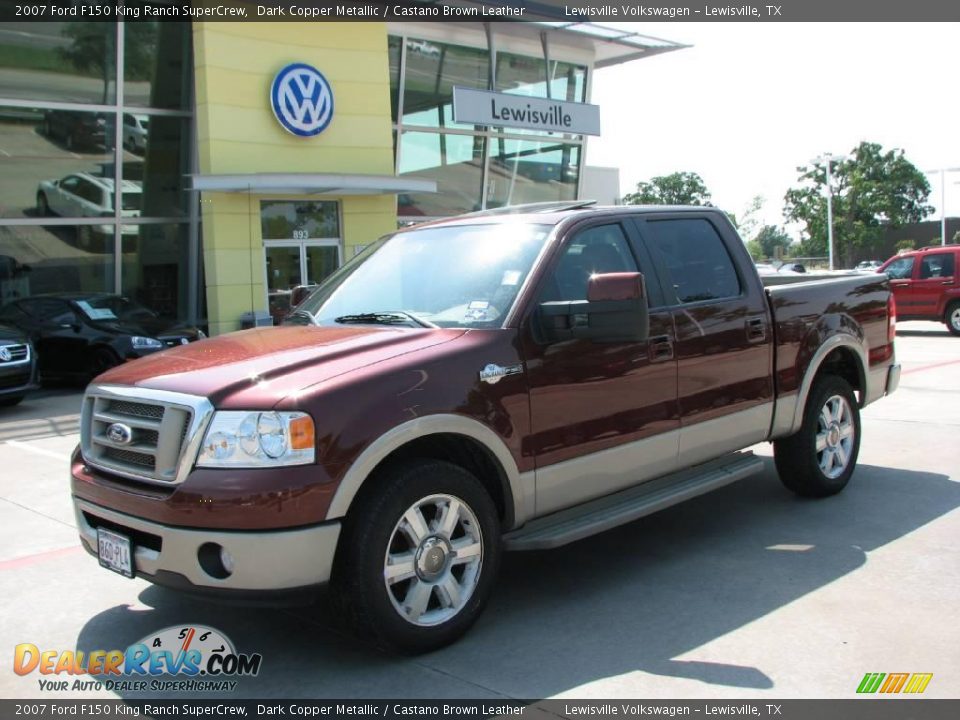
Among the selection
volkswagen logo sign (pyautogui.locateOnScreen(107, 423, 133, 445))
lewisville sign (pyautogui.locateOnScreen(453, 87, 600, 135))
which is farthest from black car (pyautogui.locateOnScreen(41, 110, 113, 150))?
volkswagen logo sign (pyautogui.locateOnScreen(107, 423, 133, 445))

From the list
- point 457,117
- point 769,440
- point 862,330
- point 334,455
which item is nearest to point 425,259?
point 334,455

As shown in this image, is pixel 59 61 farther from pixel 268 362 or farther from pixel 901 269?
pixel 901 269

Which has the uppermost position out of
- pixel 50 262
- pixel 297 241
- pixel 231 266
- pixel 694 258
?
pixel 297 241

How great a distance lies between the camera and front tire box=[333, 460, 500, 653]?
3750 mm

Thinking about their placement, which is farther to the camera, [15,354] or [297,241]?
[297,241]

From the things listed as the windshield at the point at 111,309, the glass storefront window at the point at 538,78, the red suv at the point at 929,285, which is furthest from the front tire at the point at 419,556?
the glass storefront window at the point at 538,78

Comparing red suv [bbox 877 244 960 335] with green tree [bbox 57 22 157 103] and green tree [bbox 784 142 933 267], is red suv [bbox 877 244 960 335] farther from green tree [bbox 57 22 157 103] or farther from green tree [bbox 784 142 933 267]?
green tree [bbox 784 142 933 267]

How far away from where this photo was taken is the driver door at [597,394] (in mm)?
4438

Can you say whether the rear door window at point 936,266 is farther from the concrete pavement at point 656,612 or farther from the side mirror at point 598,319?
the side mirror at point 598,319

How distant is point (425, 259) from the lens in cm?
507

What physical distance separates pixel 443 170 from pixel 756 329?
18.8 metres

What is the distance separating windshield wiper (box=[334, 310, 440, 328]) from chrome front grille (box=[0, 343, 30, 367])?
28.8 feet

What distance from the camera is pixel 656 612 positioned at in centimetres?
443

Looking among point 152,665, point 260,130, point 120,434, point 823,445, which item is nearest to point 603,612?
point 152,665
